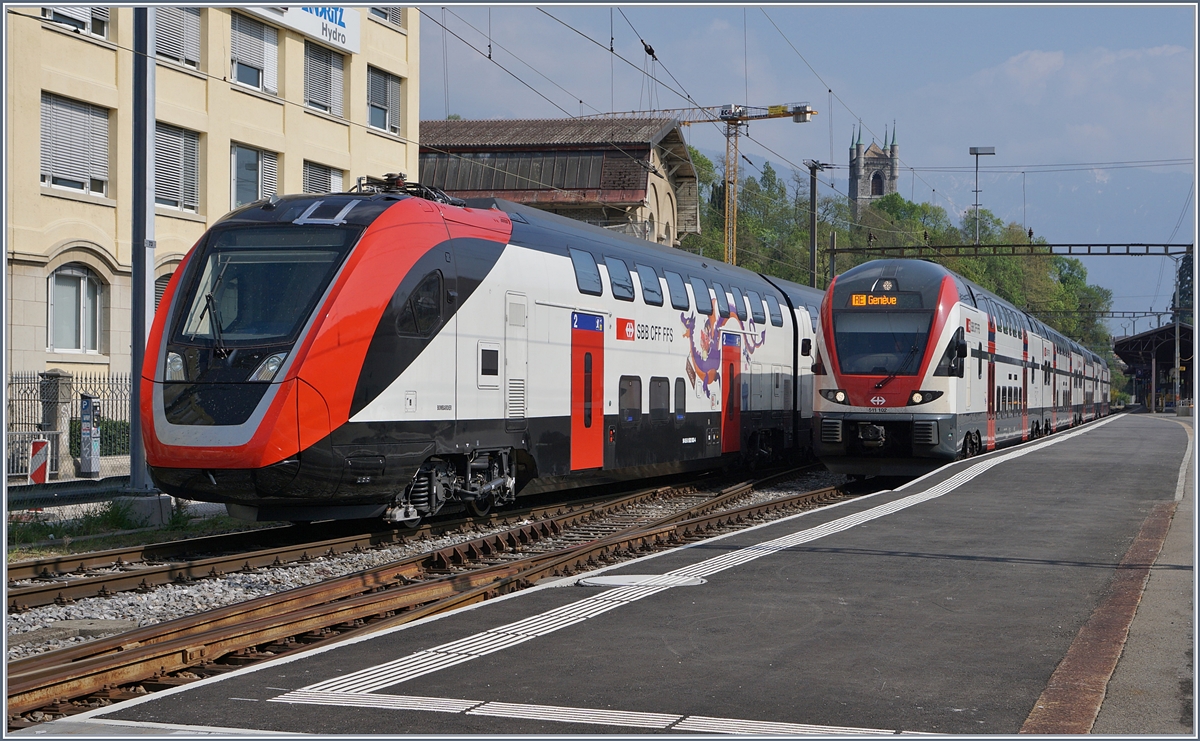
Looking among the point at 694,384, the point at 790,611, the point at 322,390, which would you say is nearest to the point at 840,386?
the point at 694,384

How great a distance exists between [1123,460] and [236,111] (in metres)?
20.3

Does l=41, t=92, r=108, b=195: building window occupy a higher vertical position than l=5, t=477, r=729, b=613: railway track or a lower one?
higher

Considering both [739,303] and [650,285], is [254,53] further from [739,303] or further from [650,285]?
[650,285]

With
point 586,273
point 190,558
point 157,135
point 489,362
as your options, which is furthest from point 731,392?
point 157,135

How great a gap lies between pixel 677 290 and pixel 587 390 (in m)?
3.63

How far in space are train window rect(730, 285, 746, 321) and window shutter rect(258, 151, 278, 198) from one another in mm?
12296

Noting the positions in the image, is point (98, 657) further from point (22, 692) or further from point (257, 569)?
point (257, 569)

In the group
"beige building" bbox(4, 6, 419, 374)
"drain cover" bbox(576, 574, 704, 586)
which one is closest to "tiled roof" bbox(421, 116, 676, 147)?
"beige building" bbox(4, 6, 419, 374)

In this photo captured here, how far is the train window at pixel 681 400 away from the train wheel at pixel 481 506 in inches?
196

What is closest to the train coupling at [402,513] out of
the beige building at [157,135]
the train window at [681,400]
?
the train window at [681,400]

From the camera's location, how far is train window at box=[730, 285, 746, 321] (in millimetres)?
21719

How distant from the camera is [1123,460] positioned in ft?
69.8

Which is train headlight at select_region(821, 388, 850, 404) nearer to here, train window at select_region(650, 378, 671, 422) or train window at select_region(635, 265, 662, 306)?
train window at select_region(650, 378, 671, 422)

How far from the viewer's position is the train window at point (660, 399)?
18125 mm
